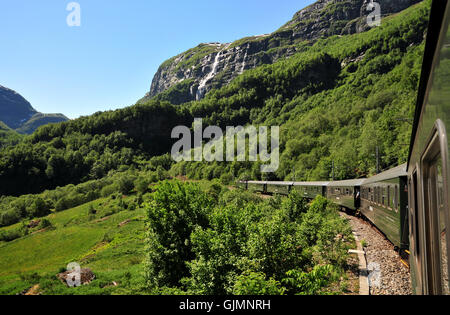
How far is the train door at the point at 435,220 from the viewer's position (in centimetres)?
235

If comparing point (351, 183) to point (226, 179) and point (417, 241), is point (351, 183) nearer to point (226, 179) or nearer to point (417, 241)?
point (417, 241)

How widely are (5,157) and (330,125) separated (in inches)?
6628

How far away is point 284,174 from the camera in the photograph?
79.7 meters

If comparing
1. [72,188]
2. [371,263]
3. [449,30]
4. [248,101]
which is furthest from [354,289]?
[248,101]

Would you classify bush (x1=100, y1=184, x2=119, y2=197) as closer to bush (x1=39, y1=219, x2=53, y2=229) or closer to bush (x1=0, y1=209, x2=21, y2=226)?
bush (x1=0, y1=209, x2=21, y2=226)

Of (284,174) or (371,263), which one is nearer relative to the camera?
(371,263)

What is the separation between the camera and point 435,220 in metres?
2.70

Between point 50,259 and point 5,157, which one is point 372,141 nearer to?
point 50,259

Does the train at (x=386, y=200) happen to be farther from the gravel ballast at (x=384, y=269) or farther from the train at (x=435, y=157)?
the train at (x=435, y=157)

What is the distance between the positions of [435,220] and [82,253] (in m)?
64.8

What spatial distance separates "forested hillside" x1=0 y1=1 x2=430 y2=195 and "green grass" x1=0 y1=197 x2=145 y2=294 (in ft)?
130

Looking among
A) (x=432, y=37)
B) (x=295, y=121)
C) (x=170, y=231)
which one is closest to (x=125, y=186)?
(x=295, y=121)

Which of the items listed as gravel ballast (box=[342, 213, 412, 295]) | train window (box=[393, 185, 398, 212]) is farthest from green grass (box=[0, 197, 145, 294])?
train window (box=[393, 185, 398, 212])

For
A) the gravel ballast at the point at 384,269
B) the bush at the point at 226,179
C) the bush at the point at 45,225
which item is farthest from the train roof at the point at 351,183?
the bush at the point at 45,225
